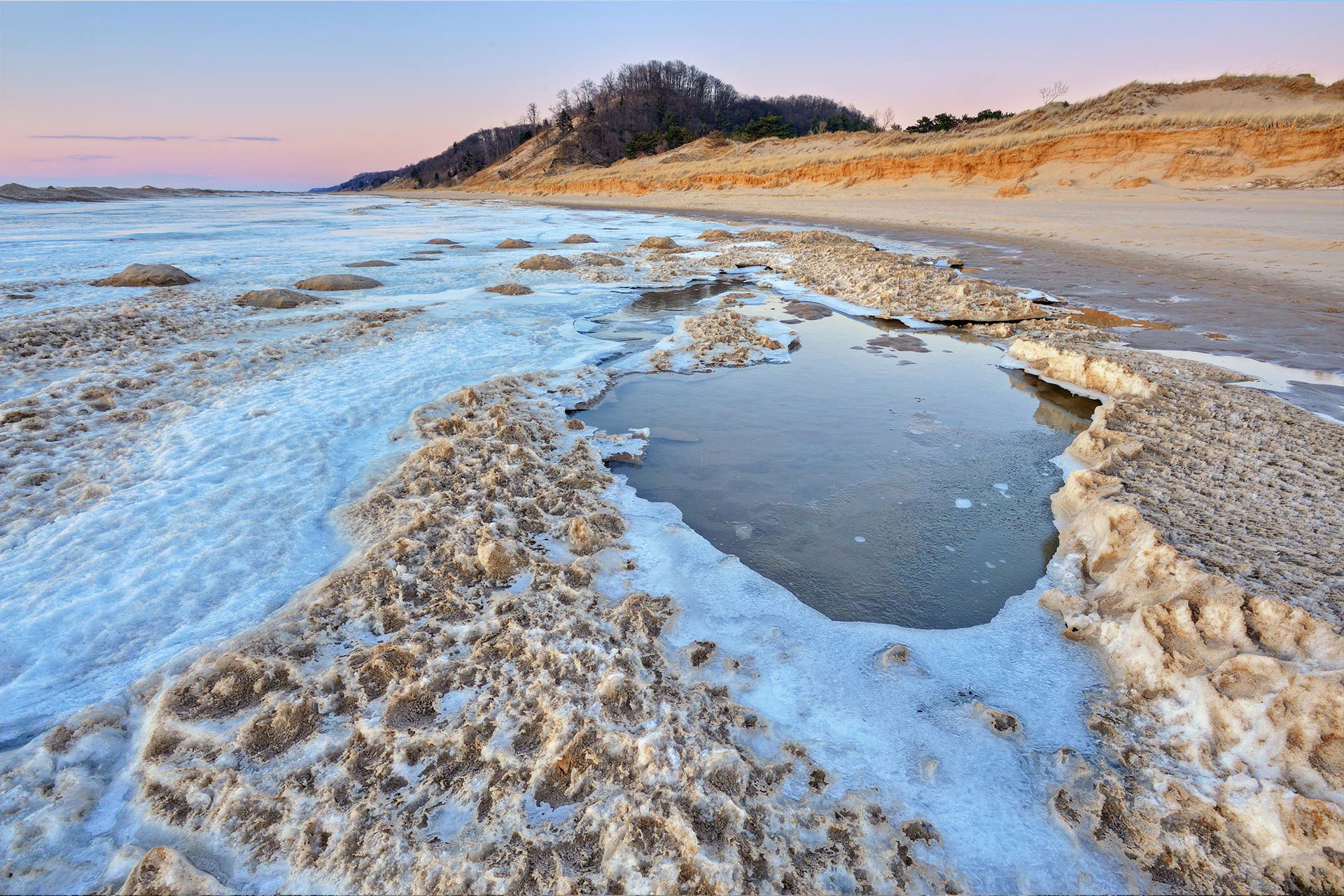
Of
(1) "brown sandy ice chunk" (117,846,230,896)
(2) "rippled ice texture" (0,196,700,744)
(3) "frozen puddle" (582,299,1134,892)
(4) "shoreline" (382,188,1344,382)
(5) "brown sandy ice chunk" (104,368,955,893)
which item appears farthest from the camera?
(4) "shoreline" (382,188,1344,382)

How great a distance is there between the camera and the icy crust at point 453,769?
1431 mm

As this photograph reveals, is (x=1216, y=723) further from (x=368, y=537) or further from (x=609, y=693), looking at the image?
(x=368, y=537)

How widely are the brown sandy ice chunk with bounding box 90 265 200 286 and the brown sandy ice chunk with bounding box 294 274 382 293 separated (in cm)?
188

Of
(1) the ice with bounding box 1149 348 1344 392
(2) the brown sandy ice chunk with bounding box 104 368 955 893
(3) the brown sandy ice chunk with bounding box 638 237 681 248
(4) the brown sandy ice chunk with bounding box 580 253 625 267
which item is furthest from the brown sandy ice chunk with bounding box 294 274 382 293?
(1) the ice with bounding box 1149 348 1344 392

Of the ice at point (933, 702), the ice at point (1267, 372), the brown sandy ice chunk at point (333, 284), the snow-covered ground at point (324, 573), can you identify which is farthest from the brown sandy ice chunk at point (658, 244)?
the ice at point (933, 702)

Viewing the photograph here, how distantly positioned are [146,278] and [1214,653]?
12559 millimetres

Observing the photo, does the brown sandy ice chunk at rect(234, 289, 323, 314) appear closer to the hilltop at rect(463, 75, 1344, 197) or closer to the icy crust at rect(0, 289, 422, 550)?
the icy crust at rect(0, 289, 422, 550)

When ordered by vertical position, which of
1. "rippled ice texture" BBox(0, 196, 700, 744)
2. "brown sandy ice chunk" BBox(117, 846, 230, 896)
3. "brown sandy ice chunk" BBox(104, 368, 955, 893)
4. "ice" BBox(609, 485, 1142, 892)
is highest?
"rippled ice texture" BBox(0, 196, 700, 744)

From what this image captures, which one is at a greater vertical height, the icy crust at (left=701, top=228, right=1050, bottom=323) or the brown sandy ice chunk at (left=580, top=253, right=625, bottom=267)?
the brown sandy ice chunk at (left=580, top=253, right=625, bottom=267)

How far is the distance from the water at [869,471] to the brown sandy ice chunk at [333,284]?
6167 mm

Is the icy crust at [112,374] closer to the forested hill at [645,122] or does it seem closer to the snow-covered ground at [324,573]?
the snow-covered ground at [324,573]

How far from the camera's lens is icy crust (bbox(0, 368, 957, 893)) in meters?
1.43

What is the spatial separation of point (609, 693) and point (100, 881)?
131 centimetres

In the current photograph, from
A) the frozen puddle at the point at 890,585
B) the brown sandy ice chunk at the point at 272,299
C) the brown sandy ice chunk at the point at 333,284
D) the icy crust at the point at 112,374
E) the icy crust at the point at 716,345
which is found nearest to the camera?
the frozen puddle at the point at 890,585
